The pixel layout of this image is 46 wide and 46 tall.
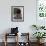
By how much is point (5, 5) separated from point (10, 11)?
13.7 inches

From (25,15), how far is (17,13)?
0.37 meters

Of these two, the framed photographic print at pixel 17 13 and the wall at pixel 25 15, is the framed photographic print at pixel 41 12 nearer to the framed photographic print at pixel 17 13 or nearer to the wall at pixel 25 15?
the wall at pixel 25 15

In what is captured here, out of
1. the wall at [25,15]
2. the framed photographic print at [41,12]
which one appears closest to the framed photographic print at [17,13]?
the wall at [25,15]

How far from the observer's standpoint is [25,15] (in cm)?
705

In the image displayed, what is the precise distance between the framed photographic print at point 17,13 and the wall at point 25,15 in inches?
5.3

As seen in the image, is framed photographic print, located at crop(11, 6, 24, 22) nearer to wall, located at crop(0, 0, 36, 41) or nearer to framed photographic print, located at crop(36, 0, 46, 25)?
wall, located at crop(0, 0, 36, 41)

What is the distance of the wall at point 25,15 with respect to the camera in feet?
22.9

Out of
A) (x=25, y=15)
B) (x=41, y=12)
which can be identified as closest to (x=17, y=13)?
(x=25, y=15)

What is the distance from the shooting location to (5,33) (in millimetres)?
7023

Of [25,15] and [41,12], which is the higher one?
[41,12]

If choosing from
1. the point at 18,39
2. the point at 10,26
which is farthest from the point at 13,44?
the point at 10,26

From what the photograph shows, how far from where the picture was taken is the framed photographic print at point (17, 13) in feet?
23.0

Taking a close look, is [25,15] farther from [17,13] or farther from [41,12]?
[41,12]

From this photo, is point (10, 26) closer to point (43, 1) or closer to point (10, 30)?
point (10, 30)
